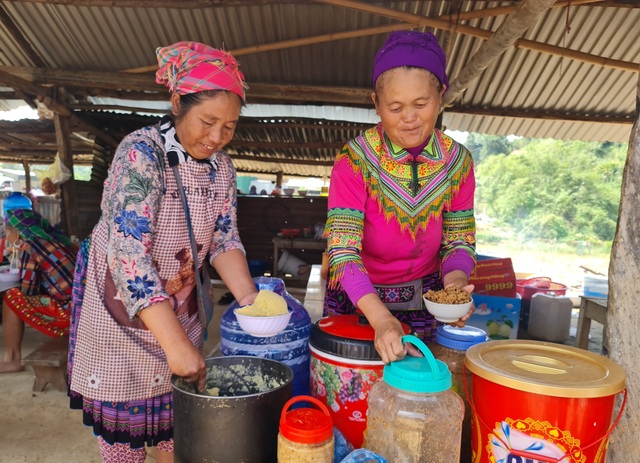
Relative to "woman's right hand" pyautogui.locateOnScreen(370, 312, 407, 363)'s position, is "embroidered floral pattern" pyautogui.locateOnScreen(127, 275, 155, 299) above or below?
above

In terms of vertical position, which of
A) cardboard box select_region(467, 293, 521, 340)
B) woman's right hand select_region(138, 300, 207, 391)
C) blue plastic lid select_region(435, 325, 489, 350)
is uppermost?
blue plastic lid select_region(435, 325, 489, 350)

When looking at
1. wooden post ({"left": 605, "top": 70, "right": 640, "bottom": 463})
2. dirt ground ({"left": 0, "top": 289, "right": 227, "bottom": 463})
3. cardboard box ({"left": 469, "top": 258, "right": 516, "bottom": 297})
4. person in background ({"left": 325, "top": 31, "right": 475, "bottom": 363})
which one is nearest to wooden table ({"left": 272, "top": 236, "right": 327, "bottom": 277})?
cardboard box ({"left": 469, "top": 258, "right": 516, "bottom": 297})

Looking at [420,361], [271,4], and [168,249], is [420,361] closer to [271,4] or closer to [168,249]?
[168,249]

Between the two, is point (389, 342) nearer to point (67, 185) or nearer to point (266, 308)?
point (266, 308)

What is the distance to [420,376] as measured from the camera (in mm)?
858

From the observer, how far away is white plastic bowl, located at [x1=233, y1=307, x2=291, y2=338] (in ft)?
3.87

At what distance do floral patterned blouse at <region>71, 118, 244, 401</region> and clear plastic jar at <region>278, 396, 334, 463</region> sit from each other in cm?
62

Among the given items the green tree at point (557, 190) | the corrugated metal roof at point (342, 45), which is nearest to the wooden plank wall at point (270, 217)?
the corrugated metal roof at point (342, 45)

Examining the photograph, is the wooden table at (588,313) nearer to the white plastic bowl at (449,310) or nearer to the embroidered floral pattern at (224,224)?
the white plastic bowl at (449,310)

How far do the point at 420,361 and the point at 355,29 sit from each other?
418cm

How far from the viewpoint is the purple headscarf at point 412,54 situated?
4.13ft

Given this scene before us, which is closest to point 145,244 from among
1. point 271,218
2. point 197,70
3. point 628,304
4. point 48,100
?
point 197,70

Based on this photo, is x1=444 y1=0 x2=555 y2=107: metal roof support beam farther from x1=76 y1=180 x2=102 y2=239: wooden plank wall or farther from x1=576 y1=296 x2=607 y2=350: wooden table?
x1=76 y1=180 x2=102 y2=239: wooden plank wall

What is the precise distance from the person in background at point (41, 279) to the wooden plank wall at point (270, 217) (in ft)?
15.5
